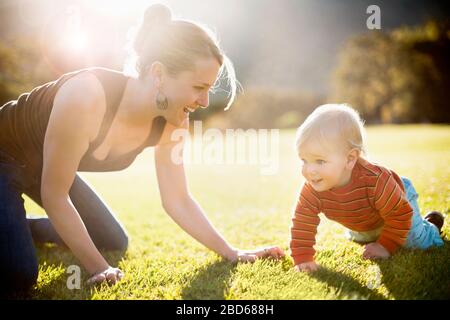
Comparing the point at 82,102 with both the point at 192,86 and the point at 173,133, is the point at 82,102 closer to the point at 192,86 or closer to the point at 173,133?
the point at 192,86

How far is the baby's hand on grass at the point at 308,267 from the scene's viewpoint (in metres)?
2.82

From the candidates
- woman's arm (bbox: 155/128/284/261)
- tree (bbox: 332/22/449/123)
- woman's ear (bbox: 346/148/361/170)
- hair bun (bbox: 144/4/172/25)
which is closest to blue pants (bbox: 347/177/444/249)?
woman's ear (bbox: 346/148/361/170)

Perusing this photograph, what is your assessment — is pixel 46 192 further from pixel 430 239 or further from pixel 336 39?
pixel 336 39

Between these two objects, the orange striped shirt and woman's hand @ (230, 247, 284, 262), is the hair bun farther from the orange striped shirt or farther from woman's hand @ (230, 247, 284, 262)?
woman's hand @ (230, 247, 284, 262)

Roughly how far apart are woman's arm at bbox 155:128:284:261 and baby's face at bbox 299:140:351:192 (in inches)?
31.6

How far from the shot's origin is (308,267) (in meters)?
2.84

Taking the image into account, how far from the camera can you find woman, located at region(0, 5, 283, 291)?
8.83ft

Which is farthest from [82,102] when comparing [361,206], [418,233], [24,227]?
[418,233]

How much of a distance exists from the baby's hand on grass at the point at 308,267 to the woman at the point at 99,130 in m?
0.27

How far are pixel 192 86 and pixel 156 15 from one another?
1.87 ft

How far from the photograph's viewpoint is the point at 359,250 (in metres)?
3.29

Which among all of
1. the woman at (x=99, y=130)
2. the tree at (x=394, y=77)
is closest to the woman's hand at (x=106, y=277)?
the woman at (x=99, y=130)

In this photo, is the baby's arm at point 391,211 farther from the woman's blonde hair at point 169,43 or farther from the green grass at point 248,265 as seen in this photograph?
the woman's blonde hair at point 169,43
